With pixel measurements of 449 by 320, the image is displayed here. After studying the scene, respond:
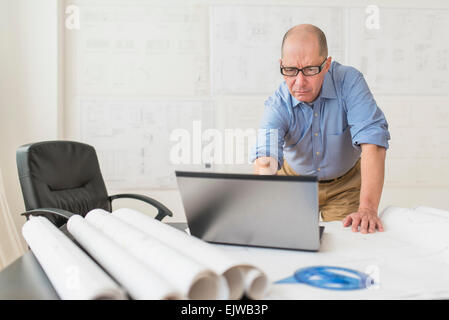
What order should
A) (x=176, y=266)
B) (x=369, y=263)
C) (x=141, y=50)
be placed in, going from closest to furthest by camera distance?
(x=176, y=266) < (x=369, y=263) < (x=141, y=50)

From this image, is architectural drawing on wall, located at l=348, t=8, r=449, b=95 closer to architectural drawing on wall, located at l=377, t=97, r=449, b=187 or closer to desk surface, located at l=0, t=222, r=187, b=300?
architectural drawing on wall, located at l=377, t=97, r=449, b=187

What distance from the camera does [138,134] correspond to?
111 inches

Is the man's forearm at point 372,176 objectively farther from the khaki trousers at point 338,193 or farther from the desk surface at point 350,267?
the khaki trousers at point 338,193

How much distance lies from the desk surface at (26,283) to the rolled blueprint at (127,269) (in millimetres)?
101

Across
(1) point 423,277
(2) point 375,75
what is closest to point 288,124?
(1) point 423,277

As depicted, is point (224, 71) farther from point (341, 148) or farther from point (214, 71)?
point (341, 148)

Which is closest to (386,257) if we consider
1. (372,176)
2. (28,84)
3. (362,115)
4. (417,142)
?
(372,176)

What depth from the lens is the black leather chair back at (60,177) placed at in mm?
1718

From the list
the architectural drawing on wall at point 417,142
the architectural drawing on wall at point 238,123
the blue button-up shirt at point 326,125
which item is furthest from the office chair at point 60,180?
the architectural drawing on wall at point 417,142

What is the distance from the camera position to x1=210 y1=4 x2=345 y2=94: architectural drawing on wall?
2812 millimetres

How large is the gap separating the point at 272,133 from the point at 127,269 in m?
1.05

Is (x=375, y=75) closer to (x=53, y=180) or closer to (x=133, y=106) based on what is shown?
(x=133, y=106)

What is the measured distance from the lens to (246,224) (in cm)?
93

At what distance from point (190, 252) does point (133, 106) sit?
7.30ft
